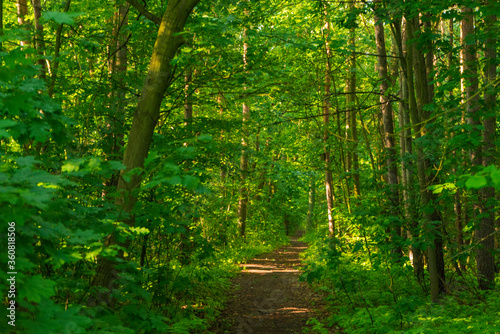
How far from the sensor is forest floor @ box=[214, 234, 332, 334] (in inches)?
275

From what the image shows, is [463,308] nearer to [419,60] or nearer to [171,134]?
[419,60]

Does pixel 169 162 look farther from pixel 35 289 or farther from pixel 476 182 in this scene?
pixel 476 182

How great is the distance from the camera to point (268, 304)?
28.4 ft

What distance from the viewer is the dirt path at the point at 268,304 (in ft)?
23.0

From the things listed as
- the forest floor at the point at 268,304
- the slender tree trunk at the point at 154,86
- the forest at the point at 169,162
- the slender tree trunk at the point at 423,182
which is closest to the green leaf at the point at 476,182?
the forest at the point at 169,162

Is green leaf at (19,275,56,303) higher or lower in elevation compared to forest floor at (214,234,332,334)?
→ higher

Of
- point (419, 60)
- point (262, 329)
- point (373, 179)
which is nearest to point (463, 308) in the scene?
point (373, 179)

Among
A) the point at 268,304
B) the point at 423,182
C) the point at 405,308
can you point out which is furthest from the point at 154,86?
the point at 268,304

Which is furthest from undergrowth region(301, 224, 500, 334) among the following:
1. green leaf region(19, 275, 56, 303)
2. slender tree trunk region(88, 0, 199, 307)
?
green leaf region(19, 275, 56, 303)

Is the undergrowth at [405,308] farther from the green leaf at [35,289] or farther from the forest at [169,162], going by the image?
the green leaf at [35,289]

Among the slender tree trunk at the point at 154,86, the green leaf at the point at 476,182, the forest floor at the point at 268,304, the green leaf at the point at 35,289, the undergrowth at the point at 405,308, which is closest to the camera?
the green leaf at the point at 35,289

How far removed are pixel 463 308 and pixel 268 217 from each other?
1784 cm

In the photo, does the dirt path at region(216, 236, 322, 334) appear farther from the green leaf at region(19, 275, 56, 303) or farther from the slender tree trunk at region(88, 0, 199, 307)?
the green leaf at region(19, 275, 56, 303)

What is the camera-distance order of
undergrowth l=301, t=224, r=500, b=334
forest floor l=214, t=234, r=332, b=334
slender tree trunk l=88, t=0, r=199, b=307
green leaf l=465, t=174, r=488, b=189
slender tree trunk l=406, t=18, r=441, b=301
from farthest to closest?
forest floor l=214, t=234, r=332, b=334, slender tree trunk l=406, t=18, r=441, b=301, undergrowth l=301, t=224, r=500, b=334, slender tree trunk l=88, t=0, r=199, b=307, green leaf l=465, t=174, r=488, b=189
